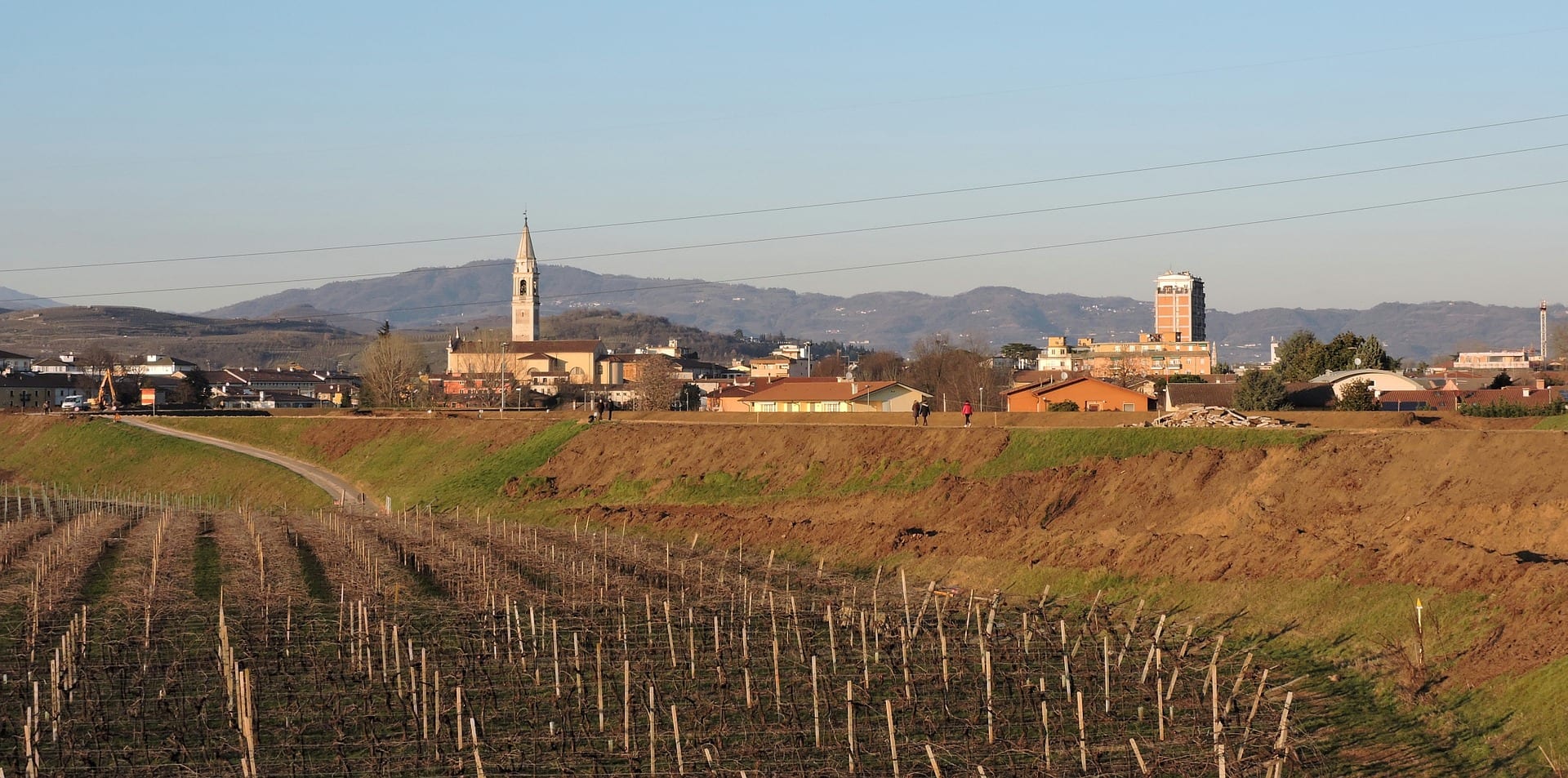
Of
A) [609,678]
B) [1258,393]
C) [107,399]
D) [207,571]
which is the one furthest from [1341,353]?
[107,399]

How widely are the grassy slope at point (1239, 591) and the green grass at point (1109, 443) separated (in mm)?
56

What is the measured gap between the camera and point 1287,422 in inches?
2275

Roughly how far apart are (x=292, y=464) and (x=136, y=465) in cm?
884

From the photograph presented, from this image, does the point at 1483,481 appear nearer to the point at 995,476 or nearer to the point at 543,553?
the point at 995,476

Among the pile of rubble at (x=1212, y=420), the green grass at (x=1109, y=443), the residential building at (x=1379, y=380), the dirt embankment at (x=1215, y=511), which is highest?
the residential building at (x=1379, y=380)

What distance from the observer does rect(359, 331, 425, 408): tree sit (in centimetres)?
12206

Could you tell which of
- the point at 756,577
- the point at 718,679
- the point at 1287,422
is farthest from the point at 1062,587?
the point at 1287,422

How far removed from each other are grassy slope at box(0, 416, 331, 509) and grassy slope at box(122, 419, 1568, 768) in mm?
5766

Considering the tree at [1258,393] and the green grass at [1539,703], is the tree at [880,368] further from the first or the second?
the green grass at [1539,703]

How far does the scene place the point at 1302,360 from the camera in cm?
10906

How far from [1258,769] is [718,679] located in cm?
876

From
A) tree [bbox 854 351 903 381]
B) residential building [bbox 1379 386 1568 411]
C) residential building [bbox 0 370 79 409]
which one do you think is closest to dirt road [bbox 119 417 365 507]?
residential building [bbox 1379 386 1568 411]

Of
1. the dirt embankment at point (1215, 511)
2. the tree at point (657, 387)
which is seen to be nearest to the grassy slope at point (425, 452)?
the dirt embankment at point (1215, 511)

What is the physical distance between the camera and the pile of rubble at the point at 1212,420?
5534 centimetres
